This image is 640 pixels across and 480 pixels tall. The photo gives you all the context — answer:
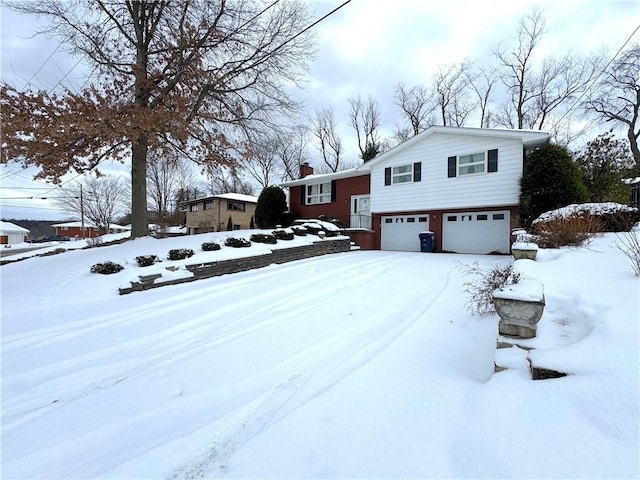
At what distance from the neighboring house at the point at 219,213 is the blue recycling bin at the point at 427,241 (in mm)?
17047

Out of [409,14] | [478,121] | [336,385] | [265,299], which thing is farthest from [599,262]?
[478,121]

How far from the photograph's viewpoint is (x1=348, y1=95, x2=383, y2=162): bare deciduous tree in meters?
27.9

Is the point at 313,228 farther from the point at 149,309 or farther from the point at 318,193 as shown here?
the point at 149,309

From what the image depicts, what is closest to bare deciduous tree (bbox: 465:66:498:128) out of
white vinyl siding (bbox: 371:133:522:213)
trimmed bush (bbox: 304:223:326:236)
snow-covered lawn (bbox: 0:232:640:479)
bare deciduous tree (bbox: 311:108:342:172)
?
bare deciduous tree (bbox: 311:108:342:172)

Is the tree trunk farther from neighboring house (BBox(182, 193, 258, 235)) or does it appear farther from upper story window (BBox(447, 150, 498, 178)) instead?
neighboring house (BBox(182, 193, 258, 235))

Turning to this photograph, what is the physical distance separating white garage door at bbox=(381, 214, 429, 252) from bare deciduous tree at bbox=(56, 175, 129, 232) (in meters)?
35.3

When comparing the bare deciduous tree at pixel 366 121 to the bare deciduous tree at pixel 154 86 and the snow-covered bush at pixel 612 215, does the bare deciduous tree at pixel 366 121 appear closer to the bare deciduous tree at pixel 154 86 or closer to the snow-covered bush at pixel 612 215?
the bare deciduous tree at pixel 154 86

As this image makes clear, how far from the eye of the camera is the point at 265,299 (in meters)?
5.30

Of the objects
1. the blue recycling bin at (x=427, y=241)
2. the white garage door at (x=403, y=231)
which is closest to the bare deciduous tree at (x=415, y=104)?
the white garage door at (x=403, y=231)

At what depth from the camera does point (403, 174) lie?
1403 cm

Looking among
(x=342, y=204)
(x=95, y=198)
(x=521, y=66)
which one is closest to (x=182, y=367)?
(x=342, y=204)

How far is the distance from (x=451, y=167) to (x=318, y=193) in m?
8.22

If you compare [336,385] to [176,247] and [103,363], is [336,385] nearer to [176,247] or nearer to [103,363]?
[103,363]

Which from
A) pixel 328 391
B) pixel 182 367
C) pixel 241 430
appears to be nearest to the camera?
pixel 241 430
